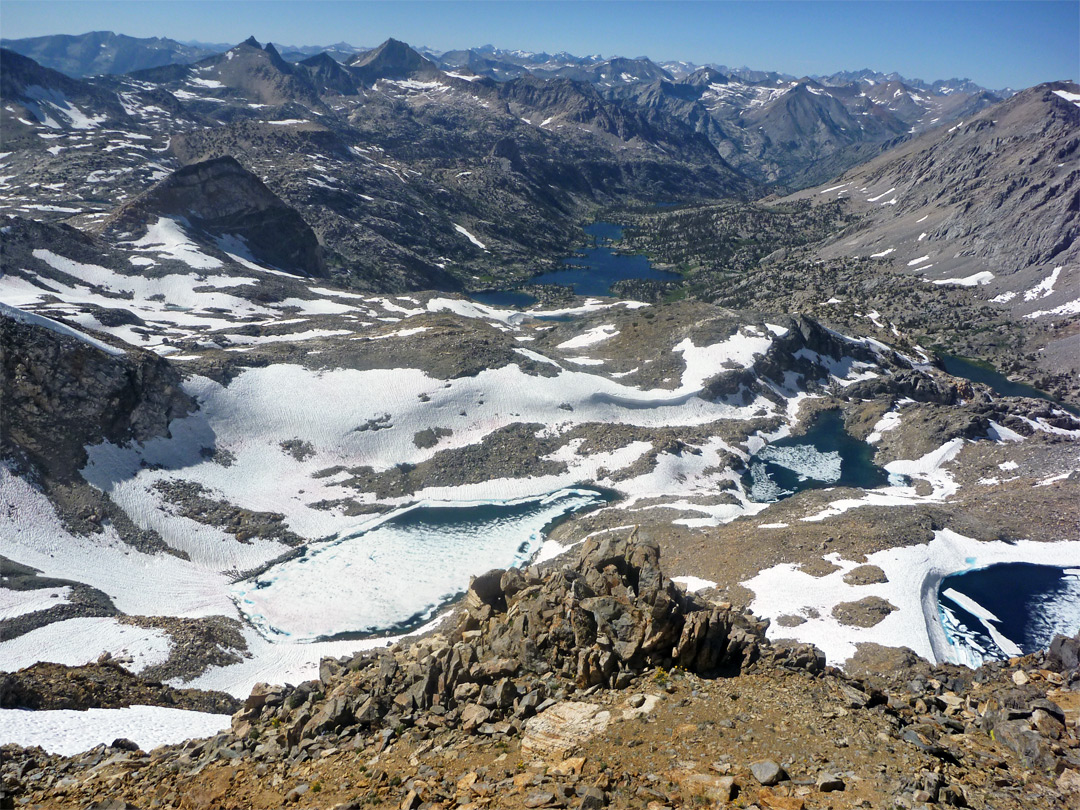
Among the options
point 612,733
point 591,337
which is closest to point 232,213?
point 591,337

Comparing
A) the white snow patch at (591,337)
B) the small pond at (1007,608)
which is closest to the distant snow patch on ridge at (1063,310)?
the white snow patch at (591,337)

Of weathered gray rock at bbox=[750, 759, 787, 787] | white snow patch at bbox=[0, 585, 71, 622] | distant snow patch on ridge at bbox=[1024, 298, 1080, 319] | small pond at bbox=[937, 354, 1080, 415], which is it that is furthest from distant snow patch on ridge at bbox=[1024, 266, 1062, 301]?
white snow patch at bbox=[0, 585, 71, 622]

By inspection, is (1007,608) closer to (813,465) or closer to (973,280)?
(813,465)

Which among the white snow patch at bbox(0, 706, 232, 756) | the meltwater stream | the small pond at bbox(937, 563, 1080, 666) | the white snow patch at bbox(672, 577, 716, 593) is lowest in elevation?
the meltwater stream

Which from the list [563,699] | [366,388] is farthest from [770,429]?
[563,699]

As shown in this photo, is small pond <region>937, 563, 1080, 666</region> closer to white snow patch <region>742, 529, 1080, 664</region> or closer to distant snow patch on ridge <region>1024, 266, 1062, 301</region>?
white snow patch <region>742, 529, 1080, 664</region>

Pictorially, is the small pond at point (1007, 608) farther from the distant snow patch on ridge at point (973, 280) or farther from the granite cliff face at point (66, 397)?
the distant snow patch on ridge at point (973, 280)
